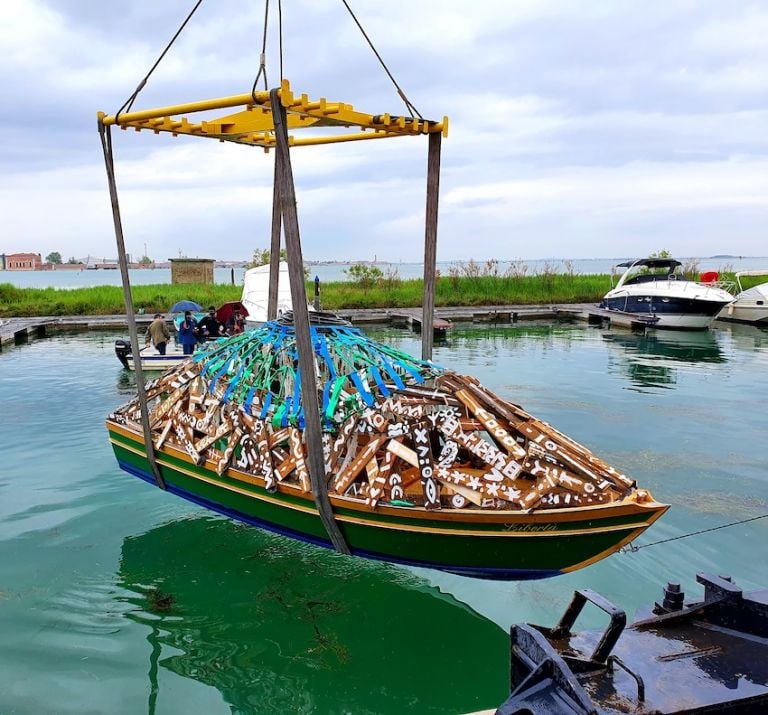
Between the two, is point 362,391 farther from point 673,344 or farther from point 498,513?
point 673,344

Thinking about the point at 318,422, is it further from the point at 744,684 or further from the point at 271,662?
the point at 744,684

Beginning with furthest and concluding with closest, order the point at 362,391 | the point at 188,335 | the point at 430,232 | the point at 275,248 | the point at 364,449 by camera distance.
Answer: the point at 188,335 < the point at 275,248 < the point at 430,232 < the point at 362,391 < the point at 364,449

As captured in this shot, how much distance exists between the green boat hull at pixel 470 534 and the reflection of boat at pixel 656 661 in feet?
3.71

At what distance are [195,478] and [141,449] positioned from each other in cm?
109

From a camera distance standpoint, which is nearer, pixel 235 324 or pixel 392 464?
pixel 392 464

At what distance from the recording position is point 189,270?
131ft

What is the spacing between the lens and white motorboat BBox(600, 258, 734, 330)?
2888 cm

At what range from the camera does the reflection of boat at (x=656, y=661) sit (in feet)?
10.7

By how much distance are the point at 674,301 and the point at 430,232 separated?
80.2 ft

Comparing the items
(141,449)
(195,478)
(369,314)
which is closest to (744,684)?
(195,478)

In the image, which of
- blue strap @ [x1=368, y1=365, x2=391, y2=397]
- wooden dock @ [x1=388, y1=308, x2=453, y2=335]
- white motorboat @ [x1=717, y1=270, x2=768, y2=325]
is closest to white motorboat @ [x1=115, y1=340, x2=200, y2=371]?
wooden dock @ [x1=388, y1=308, x2=453, y2=335]

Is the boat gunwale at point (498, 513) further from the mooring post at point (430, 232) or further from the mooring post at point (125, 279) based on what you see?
the mooring post at point (430, 232)

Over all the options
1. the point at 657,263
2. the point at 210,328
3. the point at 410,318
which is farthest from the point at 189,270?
the point at 657,263

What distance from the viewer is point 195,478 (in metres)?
7.59
